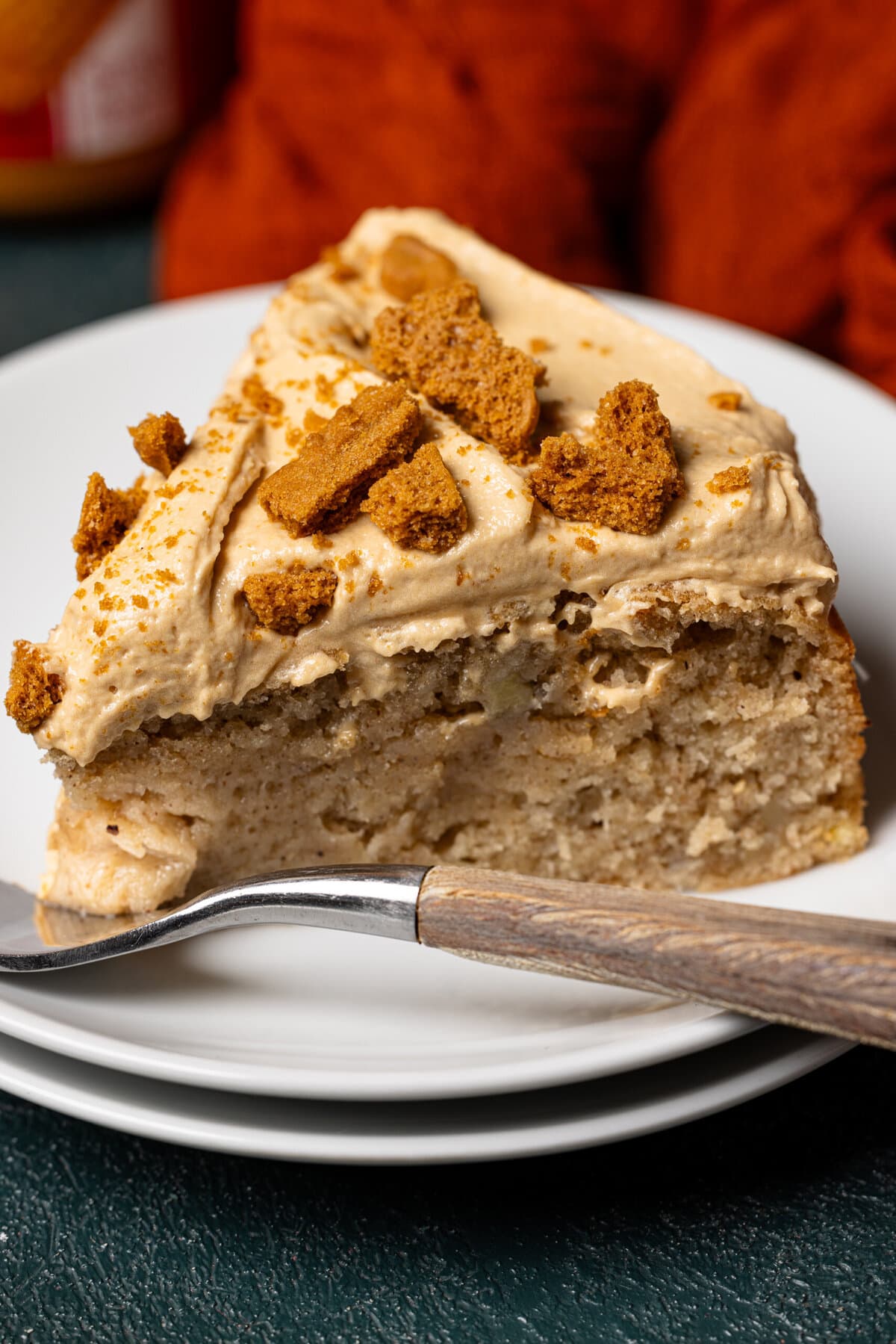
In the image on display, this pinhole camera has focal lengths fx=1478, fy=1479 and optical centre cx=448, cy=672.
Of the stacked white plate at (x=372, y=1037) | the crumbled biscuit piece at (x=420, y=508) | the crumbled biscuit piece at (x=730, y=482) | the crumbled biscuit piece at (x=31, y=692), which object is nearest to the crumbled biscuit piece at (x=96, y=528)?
the crumbled biscuit piece at (x=31, y=692)

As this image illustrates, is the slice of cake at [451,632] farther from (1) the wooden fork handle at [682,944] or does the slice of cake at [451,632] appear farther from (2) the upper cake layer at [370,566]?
(1) the wooden fork handle at [682,944]

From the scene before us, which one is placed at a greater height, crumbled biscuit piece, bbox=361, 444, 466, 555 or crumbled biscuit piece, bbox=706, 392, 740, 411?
crumbled biscuit piece, bbox=361, 444, 466, 555

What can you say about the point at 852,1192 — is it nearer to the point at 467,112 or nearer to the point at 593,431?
the point at 593,431

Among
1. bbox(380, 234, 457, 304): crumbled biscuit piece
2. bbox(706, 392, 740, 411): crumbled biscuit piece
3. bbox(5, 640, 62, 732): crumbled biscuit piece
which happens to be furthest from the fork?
bbox(380, 234, 457, 304): crumbled biscuit piece

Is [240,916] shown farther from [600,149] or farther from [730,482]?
[600,149]

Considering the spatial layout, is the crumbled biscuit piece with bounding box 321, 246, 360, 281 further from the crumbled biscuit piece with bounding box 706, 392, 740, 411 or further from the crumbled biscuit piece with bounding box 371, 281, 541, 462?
the crumbled biscuit piece with bounding box 706, 392, 740, 411

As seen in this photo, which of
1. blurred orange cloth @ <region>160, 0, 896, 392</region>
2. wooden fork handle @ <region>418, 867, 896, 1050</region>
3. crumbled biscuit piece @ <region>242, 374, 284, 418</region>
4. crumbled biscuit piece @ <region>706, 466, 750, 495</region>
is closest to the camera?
wooden fork handle @ <region>418, 867, 896, 1050</region>
